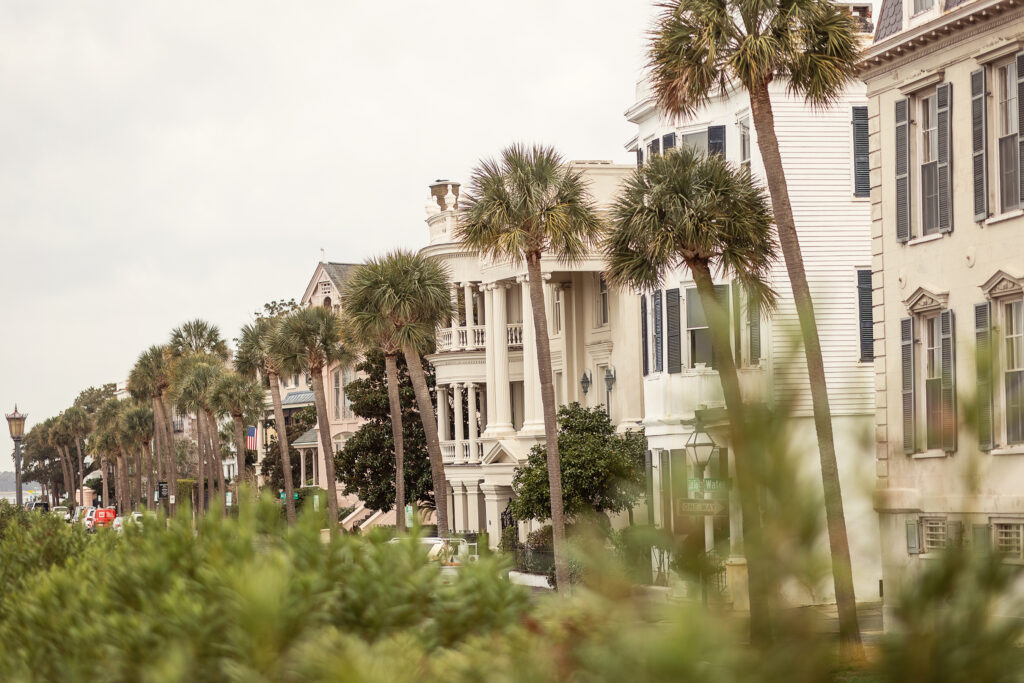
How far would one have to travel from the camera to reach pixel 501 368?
54.2 meters

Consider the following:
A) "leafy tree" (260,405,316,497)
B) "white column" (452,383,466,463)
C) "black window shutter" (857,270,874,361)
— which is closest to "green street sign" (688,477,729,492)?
"black window shutter" (857,270,874,361)

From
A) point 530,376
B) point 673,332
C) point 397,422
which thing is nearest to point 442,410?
point 397,422

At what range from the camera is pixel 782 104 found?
35.7m

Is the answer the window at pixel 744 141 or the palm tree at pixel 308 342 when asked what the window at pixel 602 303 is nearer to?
the window at pixel 744 141

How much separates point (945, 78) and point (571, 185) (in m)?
11.9

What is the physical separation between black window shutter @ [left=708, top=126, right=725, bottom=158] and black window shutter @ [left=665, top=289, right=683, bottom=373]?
12.6ft

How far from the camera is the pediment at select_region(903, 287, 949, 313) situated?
25.5 metres

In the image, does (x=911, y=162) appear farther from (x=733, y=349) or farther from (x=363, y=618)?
(x=733, y=349)

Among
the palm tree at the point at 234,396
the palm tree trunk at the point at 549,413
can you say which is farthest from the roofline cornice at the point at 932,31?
the palm tree at the point at 234,396

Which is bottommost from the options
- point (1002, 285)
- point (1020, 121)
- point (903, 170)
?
point (1002, 285)

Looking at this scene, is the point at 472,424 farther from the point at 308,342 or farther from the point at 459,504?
the point at 308,342

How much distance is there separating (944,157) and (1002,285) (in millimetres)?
2841

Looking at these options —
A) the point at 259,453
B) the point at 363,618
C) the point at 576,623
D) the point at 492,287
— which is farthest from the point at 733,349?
the point at 259,453

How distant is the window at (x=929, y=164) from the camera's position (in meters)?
26.0
